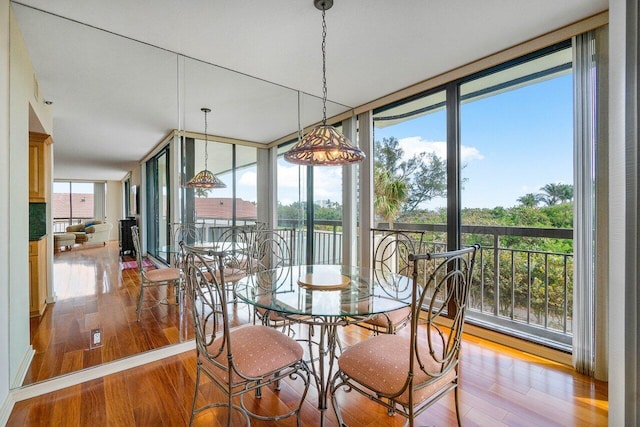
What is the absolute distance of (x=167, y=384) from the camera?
78.0 inches

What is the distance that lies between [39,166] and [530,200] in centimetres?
420

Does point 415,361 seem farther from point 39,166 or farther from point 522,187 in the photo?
point 39,166

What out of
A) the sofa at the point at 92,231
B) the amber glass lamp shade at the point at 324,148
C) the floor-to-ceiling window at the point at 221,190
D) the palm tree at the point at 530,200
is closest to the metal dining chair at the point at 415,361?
the amber glass lamp shade at the point at 324,148

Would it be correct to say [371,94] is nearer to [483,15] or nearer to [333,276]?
[483,15]

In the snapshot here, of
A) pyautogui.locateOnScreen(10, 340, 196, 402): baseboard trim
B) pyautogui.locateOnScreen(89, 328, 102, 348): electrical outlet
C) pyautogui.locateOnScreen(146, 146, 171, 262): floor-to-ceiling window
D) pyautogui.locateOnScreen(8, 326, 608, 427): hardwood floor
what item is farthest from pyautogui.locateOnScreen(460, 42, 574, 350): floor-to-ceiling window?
pyautogui.locateOnScreen(89, 328, 102, 348): electrical outlet

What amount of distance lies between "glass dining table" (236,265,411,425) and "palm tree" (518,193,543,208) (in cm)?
134

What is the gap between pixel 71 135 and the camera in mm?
2904

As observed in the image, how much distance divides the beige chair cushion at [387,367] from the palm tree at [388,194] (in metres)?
2.15

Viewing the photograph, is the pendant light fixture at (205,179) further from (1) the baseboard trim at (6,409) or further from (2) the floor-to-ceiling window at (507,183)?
(2) the floor-to-ceiling window at (507,183)

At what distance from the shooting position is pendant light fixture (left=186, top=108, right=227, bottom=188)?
2908mm

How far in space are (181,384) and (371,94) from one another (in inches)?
134

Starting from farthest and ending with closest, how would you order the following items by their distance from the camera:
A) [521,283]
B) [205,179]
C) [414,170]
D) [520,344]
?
[414,170] → [205,179] → [521,283] → [520,344]

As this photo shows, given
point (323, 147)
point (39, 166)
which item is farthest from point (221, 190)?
point (323, 147)

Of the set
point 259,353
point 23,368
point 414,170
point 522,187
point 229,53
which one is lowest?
point 23,368
